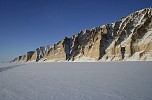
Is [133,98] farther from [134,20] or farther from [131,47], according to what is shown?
[134,20]

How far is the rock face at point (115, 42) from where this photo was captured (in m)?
96.5

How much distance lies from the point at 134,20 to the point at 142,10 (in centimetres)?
726

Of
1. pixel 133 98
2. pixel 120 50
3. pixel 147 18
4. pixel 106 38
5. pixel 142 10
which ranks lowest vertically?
pixel 133 98

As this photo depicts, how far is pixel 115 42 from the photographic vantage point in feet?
373

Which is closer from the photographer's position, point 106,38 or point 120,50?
point 120,50

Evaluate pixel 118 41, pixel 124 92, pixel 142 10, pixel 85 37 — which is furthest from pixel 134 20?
pixel 124 92

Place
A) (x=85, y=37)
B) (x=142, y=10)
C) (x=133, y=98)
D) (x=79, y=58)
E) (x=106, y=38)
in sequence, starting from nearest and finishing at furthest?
(x=133, y=98) → (x=142, y=10) → (x=106, y=38) → (x=79, y=58) → (x=85, y=37)

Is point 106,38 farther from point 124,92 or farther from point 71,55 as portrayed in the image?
point 124,92

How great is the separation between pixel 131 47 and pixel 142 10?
2687 cm

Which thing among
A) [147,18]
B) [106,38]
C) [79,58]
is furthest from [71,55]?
[147,18]

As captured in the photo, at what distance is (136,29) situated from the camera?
335ft

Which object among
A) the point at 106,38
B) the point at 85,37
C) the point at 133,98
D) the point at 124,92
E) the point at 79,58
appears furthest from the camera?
the point at 85,37

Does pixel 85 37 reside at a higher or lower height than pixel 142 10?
lower

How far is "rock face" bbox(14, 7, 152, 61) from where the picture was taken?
96.5 m
